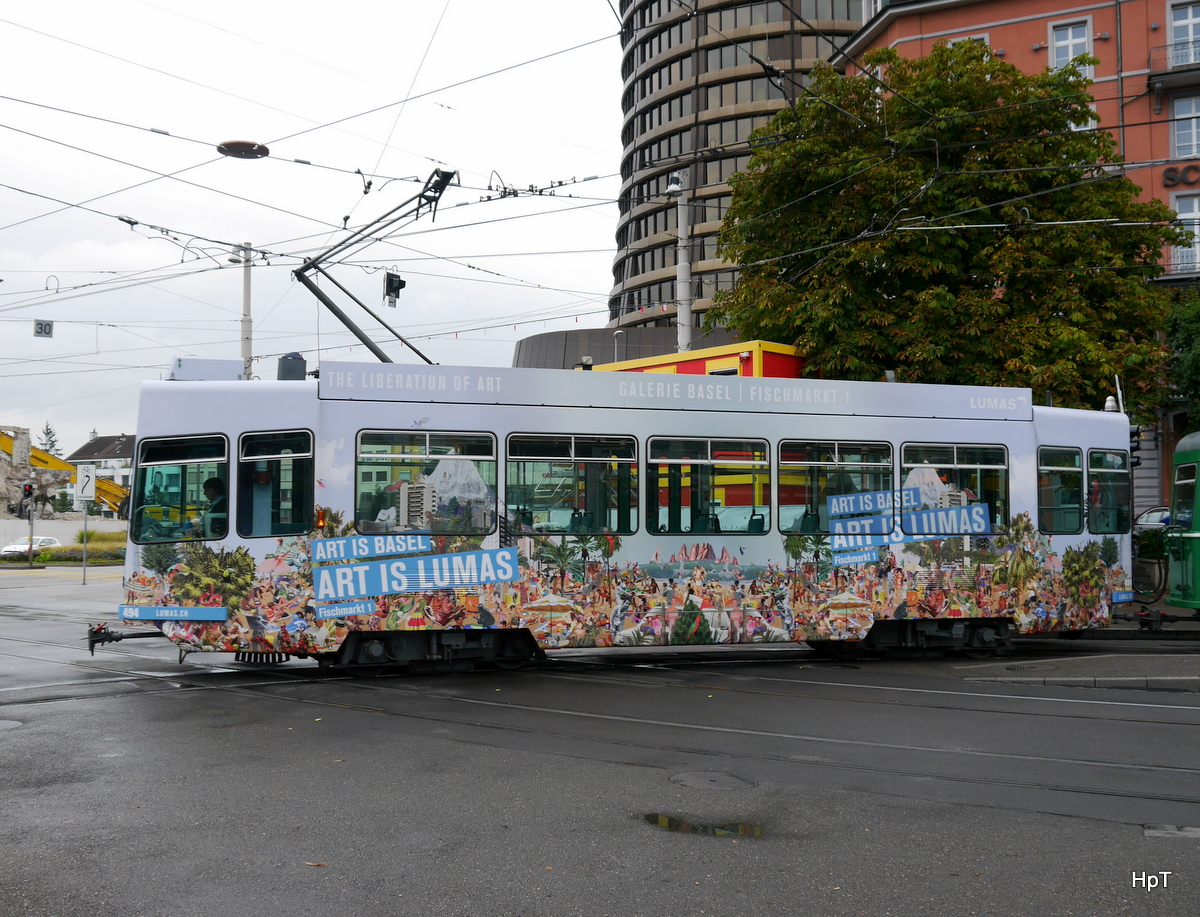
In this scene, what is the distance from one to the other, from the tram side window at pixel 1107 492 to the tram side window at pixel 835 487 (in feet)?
10.4

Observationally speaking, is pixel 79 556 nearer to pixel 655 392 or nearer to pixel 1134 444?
pixel 655 392

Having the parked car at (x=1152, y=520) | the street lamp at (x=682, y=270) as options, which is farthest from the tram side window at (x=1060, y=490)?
the street lamp at (x=682, y=270)

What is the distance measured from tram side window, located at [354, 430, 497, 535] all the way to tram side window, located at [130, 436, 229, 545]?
1.41 metres

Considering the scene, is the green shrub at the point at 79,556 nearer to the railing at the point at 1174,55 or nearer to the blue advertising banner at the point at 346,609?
the blue advertising banner at the point at 346,609

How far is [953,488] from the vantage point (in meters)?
12.8

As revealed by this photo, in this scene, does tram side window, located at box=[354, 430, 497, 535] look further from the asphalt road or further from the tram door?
the tram door

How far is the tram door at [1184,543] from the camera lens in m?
14.8

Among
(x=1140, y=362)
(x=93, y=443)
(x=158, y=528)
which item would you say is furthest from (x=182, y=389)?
(x=93, y=443)

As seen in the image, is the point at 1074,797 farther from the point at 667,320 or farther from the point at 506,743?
the point at 667,320

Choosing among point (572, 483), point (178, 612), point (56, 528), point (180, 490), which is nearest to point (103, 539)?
point (56, 528)

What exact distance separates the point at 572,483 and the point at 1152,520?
21099mm

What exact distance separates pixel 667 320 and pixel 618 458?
62800mm

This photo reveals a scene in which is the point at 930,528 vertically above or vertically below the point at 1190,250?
below

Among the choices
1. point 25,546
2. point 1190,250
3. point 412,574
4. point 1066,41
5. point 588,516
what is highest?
point 1066,41
